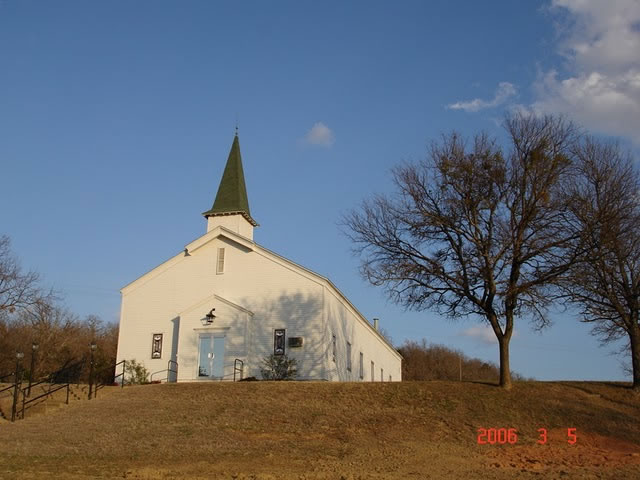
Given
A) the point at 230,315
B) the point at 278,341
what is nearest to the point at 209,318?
the point at 230,315

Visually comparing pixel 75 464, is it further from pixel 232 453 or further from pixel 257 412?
pixel 257 412

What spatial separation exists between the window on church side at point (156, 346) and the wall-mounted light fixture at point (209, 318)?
2705mm

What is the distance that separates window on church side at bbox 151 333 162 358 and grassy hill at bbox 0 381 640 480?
6.20 meters

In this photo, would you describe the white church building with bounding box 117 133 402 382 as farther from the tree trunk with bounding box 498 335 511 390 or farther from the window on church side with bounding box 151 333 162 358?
the tree trunk with bounding box 498 335 511 390

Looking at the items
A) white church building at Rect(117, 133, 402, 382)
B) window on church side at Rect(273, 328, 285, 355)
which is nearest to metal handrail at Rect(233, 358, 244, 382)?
white church building at Rect(117, 133, 402, 382)

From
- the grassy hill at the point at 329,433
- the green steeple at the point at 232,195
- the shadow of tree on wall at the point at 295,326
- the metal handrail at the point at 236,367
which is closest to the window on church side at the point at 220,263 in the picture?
the shadow of tree on wall at the point at 295,326

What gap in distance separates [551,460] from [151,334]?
22323 millimetres

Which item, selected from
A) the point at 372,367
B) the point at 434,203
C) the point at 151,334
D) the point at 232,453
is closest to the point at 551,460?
the point at 232,453

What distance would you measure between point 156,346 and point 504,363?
1740cm

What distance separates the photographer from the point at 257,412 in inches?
846

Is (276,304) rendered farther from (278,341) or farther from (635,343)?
(635,343)

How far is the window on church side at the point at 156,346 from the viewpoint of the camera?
109 ft

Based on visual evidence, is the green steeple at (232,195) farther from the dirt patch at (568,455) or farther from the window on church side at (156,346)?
the dirt patch at (568,455)

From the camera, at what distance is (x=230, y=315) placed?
107 ft
